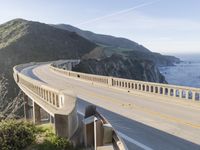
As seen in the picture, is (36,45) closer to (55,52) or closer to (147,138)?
(55,52)

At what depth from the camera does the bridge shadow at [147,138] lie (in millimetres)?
7328

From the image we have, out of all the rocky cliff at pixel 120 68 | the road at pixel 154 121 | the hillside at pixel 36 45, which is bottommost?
the rocky cliff at pixel 120 68

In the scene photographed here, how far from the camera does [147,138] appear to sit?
8039 millimetres

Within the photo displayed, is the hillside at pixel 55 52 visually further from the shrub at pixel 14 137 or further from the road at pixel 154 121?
the shrub at pixel 14 137

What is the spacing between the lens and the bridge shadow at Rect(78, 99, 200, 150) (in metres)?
7.33

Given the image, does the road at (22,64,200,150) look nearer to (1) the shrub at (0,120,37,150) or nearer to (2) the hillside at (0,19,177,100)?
(1) the shrub at (0,120,37,150)

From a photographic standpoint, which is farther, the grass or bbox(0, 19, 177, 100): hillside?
bbox(0, 19, 177, 100): hillside

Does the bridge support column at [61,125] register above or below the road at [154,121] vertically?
above

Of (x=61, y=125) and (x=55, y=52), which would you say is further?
(x=55, y=52)

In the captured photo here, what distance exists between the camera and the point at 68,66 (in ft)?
217

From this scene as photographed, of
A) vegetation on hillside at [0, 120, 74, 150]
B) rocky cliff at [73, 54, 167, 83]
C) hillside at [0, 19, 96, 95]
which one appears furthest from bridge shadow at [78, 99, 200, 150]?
rocky cliff at [73, 54, 167, 83]

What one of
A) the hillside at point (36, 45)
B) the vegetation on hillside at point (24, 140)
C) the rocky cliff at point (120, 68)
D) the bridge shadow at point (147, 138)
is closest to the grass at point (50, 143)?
the vegetation on hillside at point (24, 140)

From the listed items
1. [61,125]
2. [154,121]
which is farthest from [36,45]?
[61,125]

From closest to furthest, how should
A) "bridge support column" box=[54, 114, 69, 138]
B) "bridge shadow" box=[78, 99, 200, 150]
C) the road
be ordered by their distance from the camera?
"bridge support column" box=[54, 114, 69, 138], "bridge shadow" box=[78, 99, 200, 150], the road
